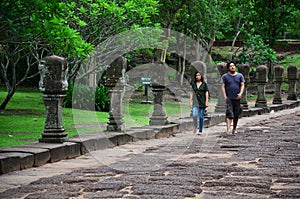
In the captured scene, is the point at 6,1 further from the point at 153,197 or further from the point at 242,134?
the point at 242,134

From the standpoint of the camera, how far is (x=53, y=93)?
10.3m

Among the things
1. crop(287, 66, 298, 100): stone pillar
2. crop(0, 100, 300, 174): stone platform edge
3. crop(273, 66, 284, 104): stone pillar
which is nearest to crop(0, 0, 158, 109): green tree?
crop(0, 100, 300, 174): stone platform edge

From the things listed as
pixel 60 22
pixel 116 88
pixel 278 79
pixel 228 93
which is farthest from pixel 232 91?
pixel 278 79

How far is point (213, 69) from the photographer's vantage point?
1323 inches

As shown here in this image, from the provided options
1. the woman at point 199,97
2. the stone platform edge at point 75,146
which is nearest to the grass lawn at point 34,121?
the stone platform edge at point 75,146

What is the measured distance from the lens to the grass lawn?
39.0 feet

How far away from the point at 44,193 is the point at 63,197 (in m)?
0.33

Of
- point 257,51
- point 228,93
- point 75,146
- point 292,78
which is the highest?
point 257,51

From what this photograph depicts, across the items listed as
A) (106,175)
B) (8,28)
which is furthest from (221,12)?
(106,175)

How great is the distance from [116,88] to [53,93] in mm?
2896

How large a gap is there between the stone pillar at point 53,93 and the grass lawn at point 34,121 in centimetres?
83

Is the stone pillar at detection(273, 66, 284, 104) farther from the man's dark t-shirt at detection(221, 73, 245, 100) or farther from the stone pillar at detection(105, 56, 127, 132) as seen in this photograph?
the stone pillar at detection(105, 56, 127, 132)

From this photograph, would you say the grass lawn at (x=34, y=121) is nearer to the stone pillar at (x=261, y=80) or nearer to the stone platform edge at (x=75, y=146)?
the stone platform edge at (x=75, y=146)

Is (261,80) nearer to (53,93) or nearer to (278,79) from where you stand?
(278,79)
